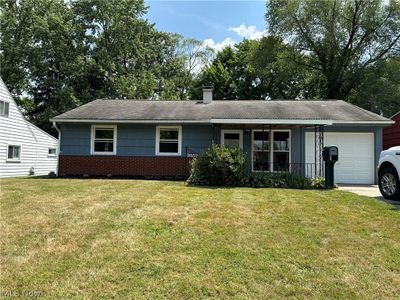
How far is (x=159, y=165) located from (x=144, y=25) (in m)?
22.3

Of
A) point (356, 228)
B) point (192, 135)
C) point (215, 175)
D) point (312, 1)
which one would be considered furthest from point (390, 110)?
point (356, 228)

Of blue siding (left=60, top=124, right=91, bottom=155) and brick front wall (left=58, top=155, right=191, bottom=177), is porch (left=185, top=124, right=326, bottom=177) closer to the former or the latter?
brick front wall (left=58, top=155, right=191, bottom=177)

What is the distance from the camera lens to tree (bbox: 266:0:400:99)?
932 inches

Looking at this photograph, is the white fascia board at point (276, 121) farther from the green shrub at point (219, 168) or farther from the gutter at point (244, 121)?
the green shrub at point (219, 168)

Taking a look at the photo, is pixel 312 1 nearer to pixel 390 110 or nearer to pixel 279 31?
pixel 279 31

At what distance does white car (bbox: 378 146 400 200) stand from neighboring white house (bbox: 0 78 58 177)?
55.9ft

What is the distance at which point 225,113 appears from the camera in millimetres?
14133

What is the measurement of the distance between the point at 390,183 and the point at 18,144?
707 inches

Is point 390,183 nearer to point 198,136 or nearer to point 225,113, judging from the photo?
point 225,113

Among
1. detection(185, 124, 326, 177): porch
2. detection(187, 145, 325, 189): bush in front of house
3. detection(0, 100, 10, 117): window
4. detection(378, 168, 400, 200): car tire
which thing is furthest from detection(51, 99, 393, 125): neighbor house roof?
detection(0, 100, 10, 117): window

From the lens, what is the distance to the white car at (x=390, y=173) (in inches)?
318

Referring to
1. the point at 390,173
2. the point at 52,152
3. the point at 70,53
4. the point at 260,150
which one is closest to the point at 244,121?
the point at 260,150

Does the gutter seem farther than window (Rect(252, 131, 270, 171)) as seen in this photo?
No

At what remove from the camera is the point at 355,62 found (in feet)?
81.5
